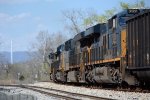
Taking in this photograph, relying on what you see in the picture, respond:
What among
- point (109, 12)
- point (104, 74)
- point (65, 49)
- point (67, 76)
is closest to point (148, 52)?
point (104, 74)

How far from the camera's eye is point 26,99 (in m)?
18.2

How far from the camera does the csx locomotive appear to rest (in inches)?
781

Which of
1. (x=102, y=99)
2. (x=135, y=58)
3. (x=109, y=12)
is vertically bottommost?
(x=102, y=99)

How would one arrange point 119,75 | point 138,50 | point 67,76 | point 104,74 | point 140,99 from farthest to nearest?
point 67,76, point 104,74, point 119,75, point 138,50, point 140,99

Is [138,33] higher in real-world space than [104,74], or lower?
higher

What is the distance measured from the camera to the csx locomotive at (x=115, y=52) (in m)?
19.8

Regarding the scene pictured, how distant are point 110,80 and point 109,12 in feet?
149

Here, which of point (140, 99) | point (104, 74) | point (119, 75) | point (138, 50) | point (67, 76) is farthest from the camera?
point (67, 76)

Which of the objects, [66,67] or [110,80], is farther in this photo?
[66,67]

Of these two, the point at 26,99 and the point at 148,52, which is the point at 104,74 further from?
the point at 26,99

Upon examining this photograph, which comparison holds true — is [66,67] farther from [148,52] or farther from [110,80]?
[148,52]

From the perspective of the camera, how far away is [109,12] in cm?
6962

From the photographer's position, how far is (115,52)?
2462cm

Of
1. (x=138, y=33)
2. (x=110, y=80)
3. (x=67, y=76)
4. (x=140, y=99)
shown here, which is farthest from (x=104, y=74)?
(x=67, y=76)
